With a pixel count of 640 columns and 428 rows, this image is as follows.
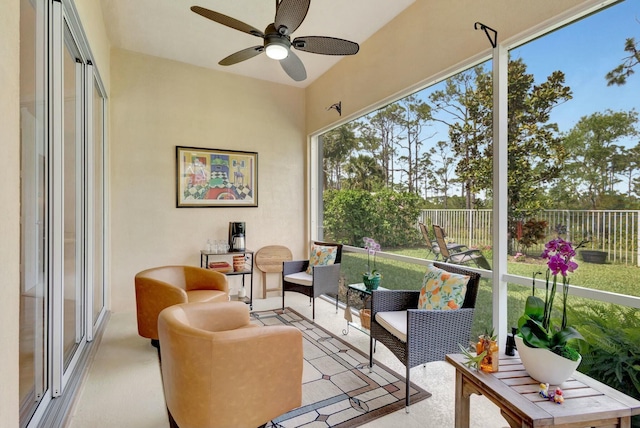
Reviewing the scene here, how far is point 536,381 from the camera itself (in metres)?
1.52

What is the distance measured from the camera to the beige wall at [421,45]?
230cm

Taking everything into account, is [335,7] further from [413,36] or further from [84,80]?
[84,80]

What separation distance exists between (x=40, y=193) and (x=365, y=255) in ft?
10.4

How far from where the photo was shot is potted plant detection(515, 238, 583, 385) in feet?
4.76

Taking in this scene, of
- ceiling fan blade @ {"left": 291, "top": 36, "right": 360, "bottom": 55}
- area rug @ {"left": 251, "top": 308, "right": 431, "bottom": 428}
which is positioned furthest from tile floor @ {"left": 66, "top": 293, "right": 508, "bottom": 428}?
ceiling fan blade @ {"left": 291, "top": 36, "right": 360, "bottom": 55}

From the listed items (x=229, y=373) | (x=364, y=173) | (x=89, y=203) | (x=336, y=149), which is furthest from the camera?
(x=336, y=149)

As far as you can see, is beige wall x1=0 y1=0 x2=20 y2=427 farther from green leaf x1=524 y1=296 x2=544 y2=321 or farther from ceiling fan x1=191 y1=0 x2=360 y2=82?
green leaf x1=524 y1=296 x2=544 y2=321

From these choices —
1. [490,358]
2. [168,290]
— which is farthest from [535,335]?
[168,290]

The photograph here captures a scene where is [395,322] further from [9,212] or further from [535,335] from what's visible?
[9,212]

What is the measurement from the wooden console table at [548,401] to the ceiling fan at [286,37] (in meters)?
2.28

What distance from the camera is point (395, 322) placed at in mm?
2381

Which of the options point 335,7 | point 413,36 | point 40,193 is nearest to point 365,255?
point 413,36

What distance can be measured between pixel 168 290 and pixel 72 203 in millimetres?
1008

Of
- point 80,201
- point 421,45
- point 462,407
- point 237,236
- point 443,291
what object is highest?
point 421,45
